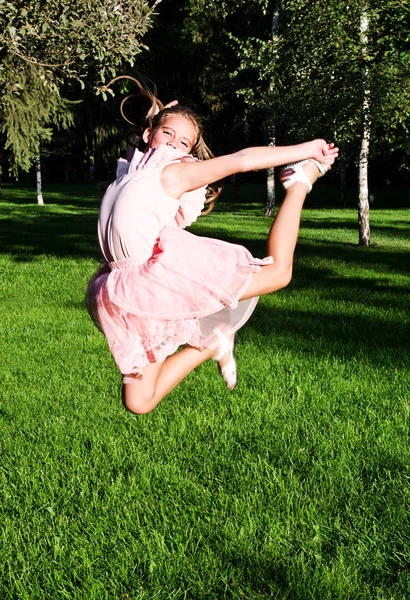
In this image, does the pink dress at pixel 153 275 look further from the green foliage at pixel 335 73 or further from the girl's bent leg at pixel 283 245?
the green foliage at pixel 335 73

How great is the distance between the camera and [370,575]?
11.6ft

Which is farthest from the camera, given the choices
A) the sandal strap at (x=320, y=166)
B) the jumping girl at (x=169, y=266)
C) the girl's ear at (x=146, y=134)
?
the girl's ear at (x=146, y=134)

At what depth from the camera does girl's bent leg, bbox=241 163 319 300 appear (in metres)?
4.28

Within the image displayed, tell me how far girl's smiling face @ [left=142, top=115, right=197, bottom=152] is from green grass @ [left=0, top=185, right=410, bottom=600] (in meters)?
1.95

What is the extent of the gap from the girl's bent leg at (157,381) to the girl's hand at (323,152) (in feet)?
4.16

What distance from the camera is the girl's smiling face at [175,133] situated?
4555 mm

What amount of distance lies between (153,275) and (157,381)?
0.62 metres

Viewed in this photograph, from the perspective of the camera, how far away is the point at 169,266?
412 centimetres

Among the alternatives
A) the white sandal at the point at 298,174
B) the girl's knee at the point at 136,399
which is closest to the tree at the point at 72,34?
the white sandal at the point at 298,174

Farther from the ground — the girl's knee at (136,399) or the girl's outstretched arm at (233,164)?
the girl's outstretched arm at (233,164)

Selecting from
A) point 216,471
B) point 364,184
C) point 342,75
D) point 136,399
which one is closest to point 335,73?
point 342,75

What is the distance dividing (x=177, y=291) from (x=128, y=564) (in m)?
1.38

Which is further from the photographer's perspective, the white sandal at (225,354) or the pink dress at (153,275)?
the white sandal at (225,354)

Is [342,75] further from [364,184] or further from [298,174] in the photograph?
[298,174]
